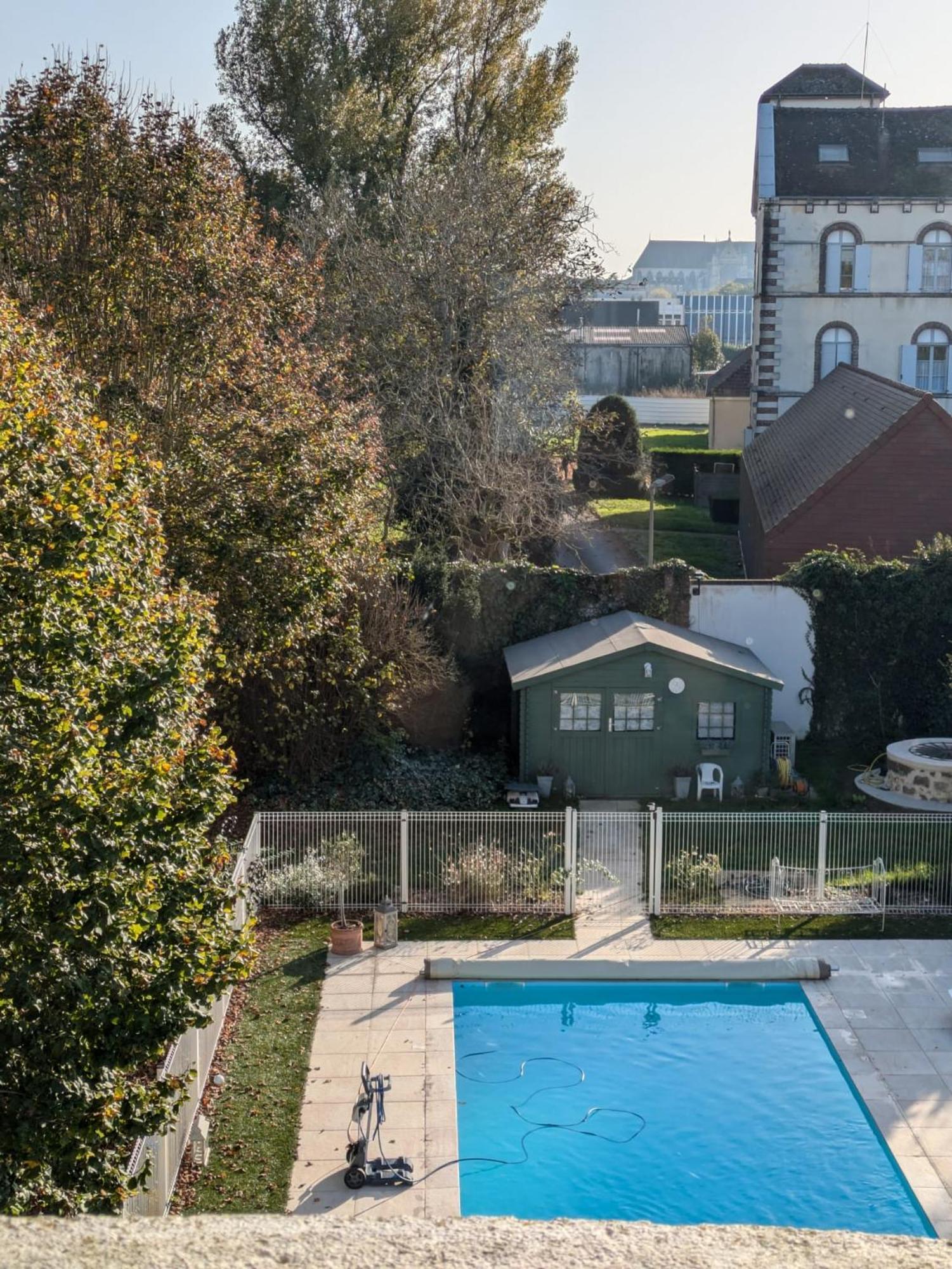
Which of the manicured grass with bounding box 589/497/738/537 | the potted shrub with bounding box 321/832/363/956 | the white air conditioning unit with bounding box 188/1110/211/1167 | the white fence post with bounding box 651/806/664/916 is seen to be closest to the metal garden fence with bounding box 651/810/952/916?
the white fence post with bounding box 651/806/664/916

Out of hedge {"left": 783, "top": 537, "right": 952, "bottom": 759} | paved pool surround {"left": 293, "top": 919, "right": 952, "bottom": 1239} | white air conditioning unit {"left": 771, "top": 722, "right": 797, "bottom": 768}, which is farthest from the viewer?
hedge {"left": 783, "top": 537, "right": 952, "bottom": 759}

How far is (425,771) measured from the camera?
23625 mm

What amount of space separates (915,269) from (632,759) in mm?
27962

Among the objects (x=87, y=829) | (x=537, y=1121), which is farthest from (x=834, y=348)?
(x=87, y=829)

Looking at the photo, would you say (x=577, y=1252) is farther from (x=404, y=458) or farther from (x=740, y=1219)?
(x=404, y=458)

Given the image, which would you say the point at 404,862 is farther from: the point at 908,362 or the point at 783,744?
the point at 908,362

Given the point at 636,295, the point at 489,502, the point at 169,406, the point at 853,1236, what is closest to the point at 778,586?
the point at 489,502

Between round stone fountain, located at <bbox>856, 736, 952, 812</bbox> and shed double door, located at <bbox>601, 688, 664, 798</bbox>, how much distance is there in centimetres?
367

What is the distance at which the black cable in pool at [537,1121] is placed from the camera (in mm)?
13172

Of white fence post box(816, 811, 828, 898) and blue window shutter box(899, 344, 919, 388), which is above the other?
blue window shutter box(899, 344, 919, 388)

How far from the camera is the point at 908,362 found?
4494 cm

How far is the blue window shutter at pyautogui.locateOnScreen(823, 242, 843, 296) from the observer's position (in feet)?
147

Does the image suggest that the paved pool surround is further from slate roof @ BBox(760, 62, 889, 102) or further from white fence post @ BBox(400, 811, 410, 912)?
slate roof @ BBox(760, 62, 889, 102)

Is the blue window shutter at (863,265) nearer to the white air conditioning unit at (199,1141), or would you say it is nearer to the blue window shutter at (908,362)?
the blue window shutter at (908,362)
